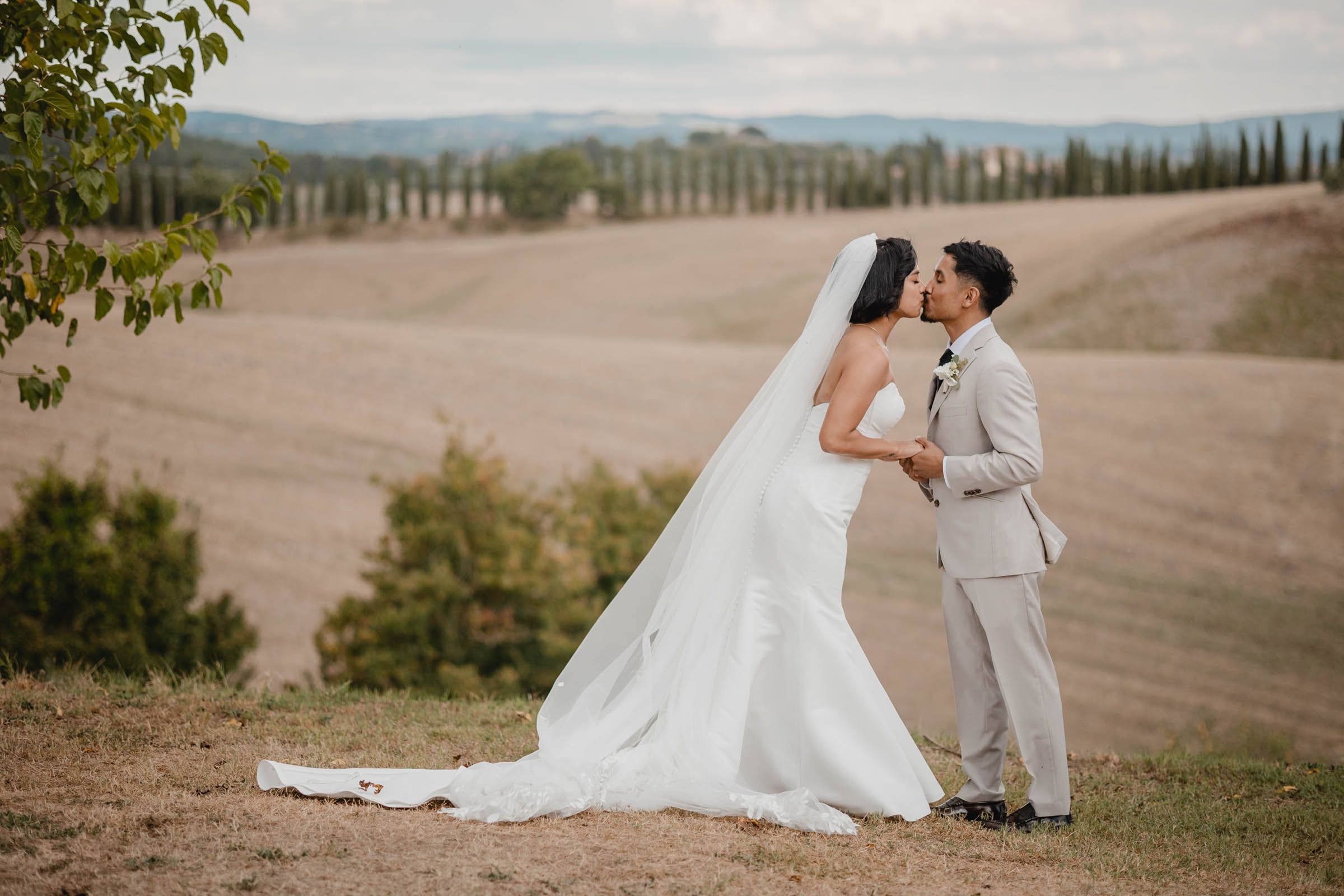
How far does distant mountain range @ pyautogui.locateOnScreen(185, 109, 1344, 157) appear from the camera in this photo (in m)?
77.6

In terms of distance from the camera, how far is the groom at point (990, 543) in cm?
534

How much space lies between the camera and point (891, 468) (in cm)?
3253

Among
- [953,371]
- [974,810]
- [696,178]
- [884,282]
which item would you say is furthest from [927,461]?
[696,178]

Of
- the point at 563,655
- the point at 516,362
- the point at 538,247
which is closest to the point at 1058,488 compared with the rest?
the point at 563,655

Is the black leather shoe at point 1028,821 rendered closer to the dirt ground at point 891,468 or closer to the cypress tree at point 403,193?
the dirt ground at point 891,468

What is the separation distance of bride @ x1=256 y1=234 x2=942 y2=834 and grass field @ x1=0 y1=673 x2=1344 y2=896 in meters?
0.18

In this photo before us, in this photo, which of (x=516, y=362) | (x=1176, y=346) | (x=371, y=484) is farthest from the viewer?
(x=1176, y=346)

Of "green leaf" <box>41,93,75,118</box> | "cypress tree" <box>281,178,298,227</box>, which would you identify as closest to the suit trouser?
"green leaf" <box>41,93,75,118</box>

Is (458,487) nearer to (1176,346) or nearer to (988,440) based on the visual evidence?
(988,440)

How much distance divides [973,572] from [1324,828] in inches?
94.0

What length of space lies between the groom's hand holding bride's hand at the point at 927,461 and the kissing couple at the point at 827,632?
0.01 metres

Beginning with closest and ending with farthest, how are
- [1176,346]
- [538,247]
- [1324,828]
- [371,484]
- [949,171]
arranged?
[1324,828], [371,484], [1176,346], [538,247], [949,171]

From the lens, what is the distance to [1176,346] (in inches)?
1919

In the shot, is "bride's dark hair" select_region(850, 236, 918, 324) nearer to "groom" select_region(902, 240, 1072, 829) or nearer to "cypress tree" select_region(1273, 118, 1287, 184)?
"groom" select_region(902, 240, 1072, 829)
